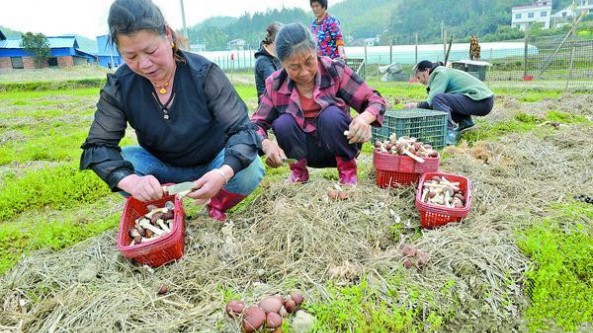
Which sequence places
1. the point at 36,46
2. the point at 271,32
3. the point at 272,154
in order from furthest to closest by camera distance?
the point at 36,46 < the point at 271,32 < the point at 272,154

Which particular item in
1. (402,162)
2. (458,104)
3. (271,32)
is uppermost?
(271,32)

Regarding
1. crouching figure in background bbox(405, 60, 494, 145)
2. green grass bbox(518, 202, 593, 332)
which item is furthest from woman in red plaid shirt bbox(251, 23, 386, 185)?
crouching figure in background bbox(405, 60, 494, 145)

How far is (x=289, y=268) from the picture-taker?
6.23 ft

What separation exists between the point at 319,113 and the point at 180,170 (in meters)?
0.99

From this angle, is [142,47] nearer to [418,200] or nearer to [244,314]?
[244,314]

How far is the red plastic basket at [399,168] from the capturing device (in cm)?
260

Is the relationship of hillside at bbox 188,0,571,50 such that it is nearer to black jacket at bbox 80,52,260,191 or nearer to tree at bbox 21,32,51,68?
tree at bbox 21,32,51,68

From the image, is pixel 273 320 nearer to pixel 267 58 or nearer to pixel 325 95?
pixel 325 95

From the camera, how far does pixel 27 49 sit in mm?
29875

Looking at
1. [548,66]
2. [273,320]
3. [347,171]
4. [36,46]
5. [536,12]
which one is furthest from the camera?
[536,12]

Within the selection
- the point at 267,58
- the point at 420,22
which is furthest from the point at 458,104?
the point at 420,22

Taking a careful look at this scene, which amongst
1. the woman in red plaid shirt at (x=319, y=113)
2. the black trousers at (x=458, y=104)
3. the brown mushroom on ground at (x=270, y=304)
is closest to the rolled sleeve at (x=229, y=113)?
the woman in red plaid shirt at (x=319, y=113)

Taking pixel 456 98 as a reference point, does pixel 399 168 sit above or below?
below

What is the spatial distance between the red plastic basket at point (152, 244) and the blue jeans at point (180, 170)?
11.5 inches
